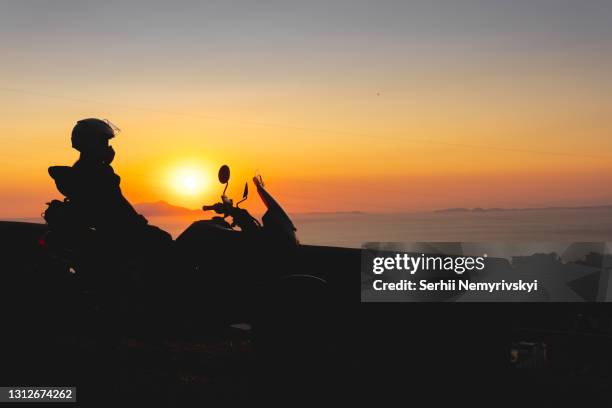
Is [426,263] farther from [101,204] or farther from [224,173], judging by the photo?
[101,204]

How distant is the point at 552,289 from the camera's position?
353 inches

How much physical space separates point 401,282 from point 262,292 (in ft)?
5.33

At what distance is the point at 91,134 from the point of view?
7.92 meters

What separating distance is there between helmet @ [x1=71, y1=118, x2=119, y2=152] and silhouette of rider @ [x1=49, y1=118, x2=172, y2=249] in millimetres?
164

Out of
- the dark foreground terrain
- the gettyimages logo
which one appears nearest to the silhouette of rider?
the dark foreground terrain

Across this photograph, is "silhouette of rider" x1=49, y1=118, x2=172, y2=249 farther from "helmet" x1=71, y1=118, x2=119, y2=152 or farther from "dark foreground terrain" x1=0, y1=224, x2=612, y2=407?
"dark foreground terrain" x1=0, y1=224, x2=612, y2=407

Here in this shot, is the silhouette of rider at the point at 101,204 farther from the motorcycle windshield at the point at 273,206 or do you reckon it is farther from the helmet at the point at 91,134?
the motorcycle windshield at the point at 273,206

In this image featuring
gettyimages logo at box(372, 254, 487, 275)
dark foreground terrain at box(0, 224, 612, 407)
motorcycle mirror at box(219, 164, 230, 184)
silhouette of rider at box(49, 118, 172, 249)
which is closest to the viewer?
dark foreground terrain at box(0, 224, 612, 407)

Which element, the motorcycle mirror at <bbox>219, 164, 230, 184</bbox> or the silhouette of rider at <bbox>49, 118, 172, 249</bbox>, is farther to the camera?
the motorcycle mirror at <bbox>219, 164, 230, 184</bbox>

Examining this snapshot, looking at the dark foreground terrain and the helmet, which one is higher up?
the helmet

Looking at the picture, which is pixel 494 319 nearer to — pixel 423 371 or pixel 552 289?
pixel 423 371

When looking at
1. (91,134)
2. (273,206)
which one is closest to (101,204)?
(91,134)

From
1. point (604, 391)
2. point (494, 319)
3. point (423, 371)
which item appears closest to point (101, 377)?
point (423, 371)

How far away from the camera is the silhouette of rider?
7461 mm
